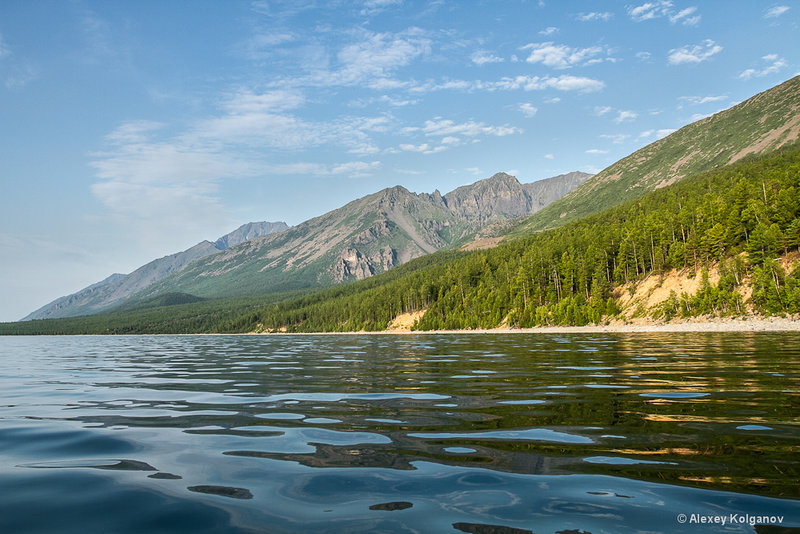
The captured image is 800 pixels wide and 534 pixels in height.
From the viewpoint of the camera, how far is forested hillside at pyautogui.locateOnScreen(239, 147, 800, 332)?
8769cm

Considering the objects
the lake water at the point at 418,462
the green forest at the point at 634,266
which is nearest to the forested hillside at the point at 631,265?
the green forest at the point at 634,266

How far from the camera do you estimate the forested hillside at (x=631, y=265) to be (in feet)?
288

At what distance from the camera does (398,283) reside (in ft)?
648

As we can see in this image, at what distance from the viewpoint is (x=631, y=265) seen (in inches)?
4705

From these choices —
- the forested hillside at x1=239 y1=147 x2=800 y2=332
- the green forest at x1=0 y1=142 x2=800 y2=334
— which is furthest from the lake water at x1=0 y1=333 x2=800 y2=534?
the green forest at x1=0 y1=142 x2=800 y2=334

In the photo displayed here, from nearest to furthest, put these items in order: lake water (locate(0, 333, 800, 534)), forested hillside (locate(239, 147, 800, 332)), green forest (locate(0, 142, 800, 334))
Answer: lake water (locate(0, 333, 800, 534)) → green forest (locate(0, 142, 800, 334)) → forested hillside (locate(239, 147, 800, 332))

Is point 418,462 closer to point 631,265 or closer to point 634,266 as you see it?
point 634,266

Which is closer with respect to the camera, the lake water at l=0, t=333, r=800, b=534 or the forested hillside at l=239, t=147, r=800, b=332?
the lake water at l=0, t=333, r=800, b=534

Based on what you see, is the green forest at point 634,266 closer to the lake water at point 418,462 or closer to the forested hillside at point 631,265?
the forested hillside at point 631,265

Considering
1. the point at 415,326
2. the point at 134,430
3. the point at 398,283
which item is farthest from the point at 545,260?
the point at 134,430

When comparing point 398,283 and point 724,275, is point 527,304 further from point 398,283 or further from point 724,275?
point 398,283

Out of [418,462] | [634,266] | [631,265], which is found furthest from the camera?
[631,265]

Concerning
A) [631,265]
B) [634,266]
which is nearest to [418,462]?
[634,266]

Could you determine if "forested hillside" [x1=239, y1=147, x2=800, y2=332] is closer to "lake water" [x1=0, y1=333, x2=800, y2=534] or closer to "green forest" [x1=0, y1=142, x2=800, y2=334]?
"green forest" [x1=0, y1=142, x2=800, y2=334]
